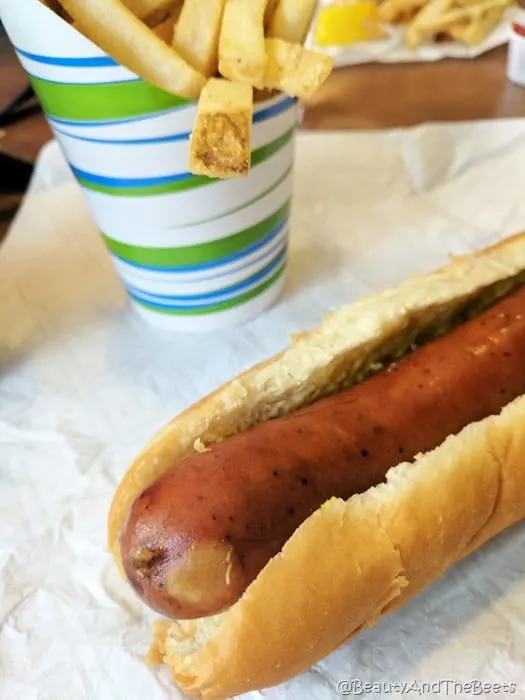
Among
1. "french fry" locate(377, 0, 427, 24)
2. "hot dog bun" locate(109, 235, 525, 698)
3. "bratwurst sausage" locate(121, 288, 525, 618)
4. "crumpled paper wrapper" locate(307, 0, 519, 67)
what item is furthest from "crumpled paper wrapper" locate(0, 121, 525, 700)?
"french fry" locate(377, 0, 427, 24)

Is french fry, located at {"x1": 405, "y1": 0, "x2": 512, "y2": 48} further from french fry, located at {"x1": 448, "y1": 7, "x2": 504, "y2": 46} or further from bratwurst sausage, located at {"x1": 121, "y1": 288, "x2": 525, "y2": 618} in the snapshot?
bratwurst sausage, located at {"x1": 121, "y1": 288, "x2": 525, "y2": 618}

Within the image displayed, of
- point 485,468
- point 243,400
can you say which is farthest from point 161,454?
point 485,468

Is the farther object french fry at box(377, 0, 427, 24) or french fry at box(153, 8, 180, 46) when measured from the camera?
french fry at box(377, 0, 427, 24)

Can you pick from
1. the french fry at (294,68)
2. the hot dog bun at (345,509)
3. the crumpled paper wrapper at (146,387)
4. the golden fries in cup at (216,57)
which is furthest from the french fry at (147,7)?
the crumpled paper wrapper at (146,387)

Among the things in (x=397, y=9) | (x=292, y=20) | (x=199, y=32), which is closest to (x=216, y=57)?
(x=199, y=32)

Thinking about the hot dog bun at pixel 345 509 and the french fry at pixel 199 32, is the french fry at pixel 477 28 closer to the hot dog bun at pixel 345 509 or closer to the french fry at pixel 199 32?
the hot dog bun at pixel 345 509

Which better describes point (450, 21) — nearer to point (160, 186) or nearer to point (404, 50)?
point (404, 50)

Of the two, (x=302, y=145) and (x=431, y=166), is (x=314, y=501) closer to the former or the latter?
(x=431, y=166)
